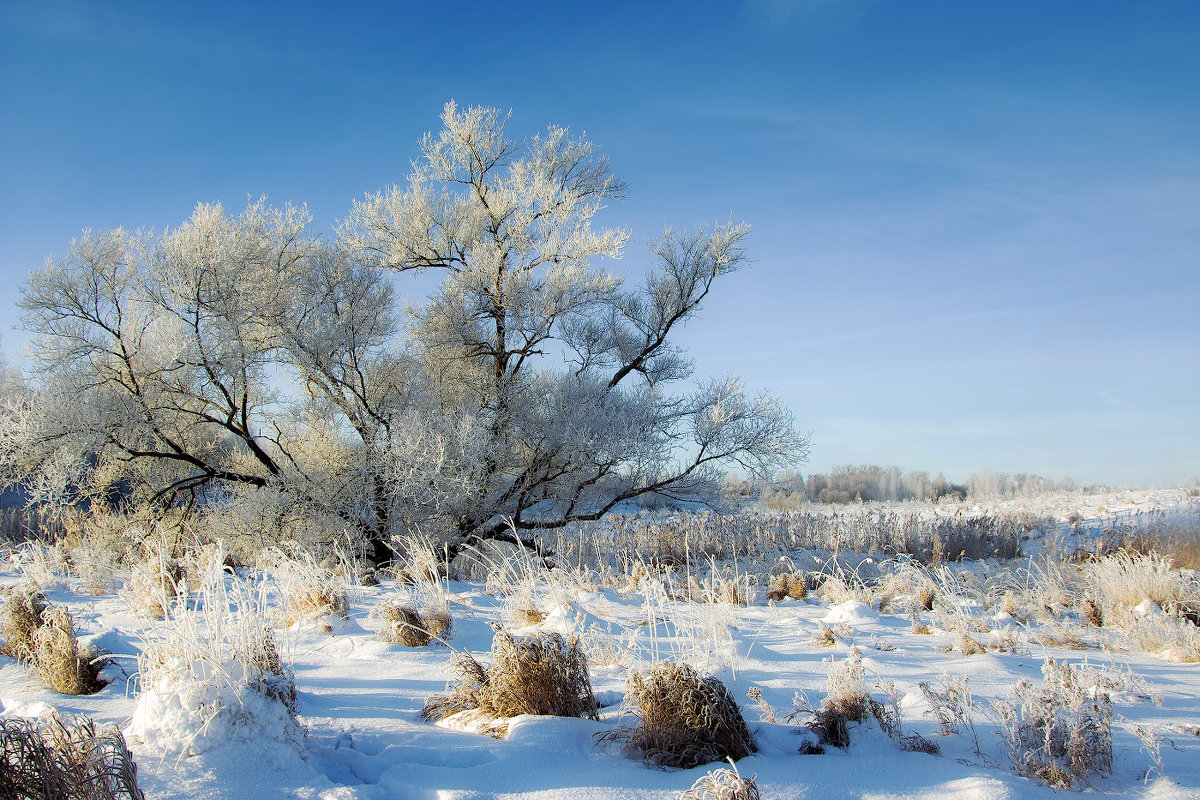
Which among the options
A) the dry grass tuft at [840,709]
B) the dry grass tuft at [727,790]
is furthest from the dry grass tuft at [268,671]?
the dry grass tuft at [840,709]

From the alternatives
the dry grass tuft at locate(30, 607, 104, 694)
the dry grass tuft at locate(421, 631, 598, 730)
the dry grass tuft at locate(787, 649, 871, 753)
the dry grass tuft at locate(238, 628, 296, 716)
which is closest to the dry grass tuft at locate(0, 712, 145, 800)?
the dry grass tuft at locate(238, 628, 296, 716)

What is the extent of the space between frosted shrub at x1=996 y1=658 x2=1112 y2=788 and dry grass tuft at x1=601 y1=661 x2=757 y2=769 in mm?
1152

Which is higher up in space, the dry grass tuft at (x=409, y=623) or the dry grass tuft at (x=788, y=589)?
the dry grass tuft at (x=409, y=623)

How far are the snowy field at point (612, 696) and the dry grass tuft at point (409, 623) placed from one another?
2.4 inches

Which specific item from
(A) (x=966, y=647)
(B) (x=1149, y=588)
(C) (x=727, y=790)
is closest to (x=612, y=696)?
(C) (x=727, y=790)

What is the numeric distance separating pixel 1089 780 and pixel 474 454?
9.76 m

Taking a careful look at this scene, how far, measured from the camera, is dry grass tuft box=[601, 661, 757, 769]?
9.84 feet

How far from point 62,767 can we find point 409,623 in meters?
→ 2.79

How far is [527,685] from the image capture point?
11.2ft

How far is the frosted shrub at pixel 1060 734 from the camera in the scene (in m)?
2.95

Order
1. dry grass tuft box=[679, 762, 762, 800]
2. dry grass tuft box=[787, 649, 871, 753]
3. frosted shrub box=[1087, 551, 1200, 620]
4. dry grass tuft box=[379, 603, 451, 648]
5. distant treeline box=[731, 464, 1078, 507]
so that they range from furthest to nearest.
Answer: distant treeline box=[731, 464, 1078, 507], frosted shrub box=[1087, 551, 1200, 620], dry grass tuft box=[379, 603, 451, 648], dry grass tuft box=[787, 649, 871, 753], dry grass tuft box=[679, 762, 762, 800]

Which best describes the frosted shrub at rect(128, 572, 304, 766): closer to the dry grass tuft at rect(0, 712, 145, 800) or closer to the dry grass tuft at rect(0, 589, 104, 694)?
the dry grass tuft at rect(0, 712, 145, 800)

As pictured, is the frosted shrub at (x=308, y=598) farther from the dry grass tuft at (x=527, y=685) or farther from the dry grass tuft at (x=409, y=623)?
the dry grass tuft at (x=527, y=685)

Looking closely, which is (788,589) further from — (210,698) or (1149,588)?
(210,698)
